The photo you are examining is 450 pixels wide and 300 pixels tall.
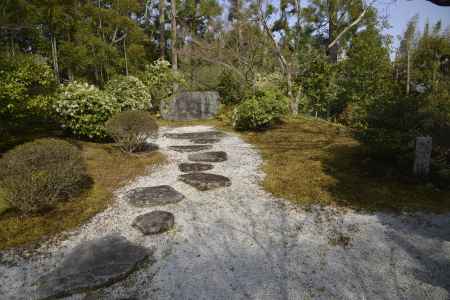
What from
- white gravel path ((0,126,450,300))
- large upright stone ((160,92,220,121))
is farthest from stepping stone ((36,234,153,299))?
large upright stone ((160,92,220,121))

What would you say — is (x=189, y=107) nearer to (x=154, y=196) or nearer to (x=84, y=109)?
(x=84, y=109)

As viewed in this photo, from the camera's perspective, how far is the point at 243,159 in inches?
255

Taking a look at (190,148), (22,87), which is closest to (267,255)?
(190,148)

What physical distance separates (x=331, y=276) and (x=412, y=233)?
147 centimetres

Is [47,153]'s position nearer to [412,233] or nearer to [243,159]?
[243,159]

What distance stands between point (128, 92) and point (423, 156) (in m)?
8.55

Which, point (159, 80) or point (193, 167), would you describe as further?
point (159, 80)

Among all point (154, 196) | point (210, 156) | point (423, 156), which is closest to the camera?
point (154, 196)

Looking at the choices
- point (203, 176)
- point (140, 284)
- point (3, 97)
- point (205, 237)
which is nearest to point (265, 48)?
point (203, 176)

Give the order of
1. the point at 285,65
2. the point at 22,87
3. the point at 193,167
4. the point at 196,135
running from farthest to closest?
the point at 285,65
the point at 196,135
the point at 193,167
the point at 22,87

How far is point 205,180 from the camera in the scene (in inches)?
194

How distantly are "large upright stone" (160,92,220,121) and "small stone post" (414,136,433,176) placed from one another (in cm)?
875

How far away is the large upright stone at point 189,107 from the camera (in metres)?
12.2

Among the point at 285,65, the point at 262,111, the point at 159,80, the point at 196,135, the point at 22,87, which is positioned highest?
the point at 285,65
